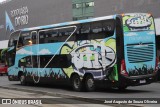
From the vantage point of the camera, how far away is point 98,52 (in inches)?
725

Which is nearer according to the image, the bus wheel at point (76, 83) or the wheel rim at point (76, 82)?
the bus wheel at point (76, 83)

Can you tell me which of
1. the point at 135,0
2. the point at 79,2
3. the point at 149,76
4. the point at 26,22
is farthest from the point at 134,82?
the point at 26,22

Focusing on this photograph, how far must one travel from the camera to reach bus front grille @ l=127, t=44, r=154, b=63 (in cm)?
1742

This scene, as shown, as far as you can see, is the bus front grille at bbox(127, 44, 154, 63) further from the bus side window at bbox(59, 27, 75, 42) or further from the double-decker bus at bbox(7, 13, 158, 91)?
the bus side window at bbox(59, 27, 75, 42)

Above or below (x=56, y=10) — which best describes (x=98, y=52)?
below

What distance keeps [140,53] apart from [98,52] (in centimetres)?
194

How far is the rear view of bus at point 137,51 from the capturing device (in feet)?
56.6

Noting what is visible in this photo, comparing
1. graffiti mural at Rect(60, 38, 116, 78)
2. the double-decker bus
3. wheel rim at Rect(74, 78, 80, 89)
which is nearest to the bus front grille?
the double-decker bus

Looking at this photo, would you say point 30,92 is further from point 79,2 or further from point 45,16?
point 45,16

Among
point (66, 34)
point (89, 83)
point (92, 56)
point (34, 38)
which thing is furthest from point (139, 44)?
point (34, 38)

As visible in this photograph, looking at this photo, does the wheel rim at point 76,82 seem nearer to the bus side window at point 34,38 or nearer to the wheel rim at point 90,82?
the wheel rim at point 90,82

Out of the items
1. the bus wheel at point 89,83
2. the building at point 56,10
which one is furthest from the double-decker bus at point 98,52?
the building at point 56,10

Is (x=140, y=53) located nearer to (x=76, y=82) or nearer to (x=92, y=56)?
(x=92, y=56)

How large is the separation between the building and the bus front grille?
114ft
